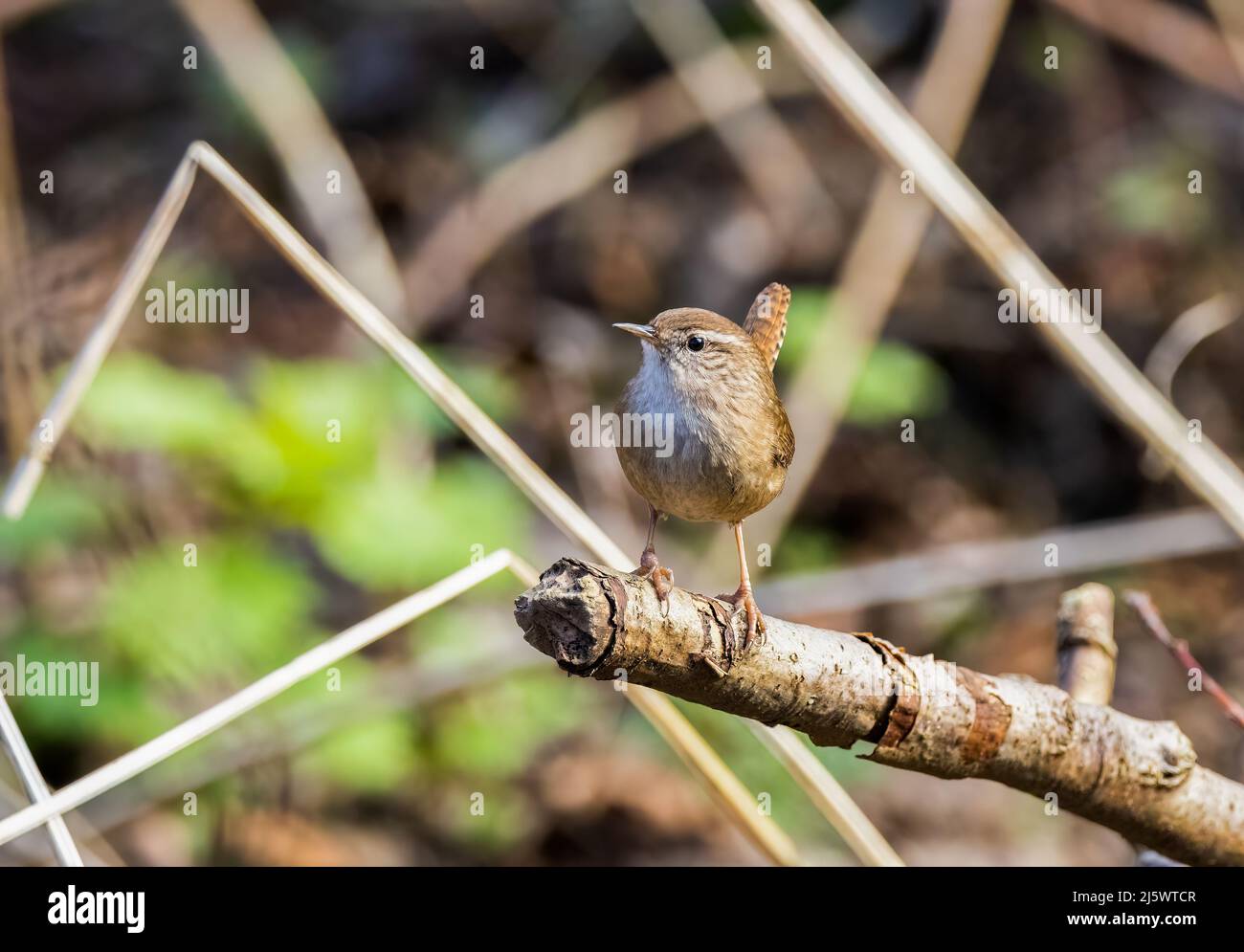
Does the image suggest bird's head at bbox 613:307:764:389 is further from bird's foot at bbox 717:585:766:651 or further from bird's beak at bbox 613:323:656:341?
bird's foot at bbox 717:585:766:651

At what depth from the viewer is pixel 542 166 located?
267 inches

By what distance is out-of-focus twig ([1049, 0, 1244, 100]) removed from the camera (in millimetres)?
6652

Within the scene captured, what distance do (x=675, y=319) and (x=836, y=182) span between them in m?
5.17

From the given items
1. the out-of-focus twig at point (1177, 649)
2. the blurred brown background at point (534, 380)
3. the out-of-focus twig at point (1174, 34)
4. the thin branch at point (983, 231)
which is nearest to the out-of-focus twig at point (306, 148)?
the blurred brown background at point (534, 380)

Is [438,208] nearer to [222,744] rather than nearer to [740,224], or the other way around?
[740,224]

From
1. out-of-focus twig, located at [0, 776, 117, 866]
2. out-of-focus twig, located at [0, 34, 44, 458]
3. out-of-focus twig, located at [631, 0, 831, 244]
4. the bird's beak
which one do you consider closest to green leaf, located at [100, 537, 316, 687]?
out-of-focus twig, located at [0, 776, 117, 866]

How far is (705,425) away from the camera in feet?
8.71

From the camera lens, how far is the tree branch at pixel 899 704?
178cm

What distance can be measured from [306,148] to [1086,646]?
4.89m

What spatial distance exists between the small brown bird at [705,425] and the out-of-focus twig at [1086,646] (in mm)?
677

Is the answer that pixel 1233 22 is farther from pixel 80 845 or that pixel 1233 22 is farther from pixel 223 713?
pixel 80 845
